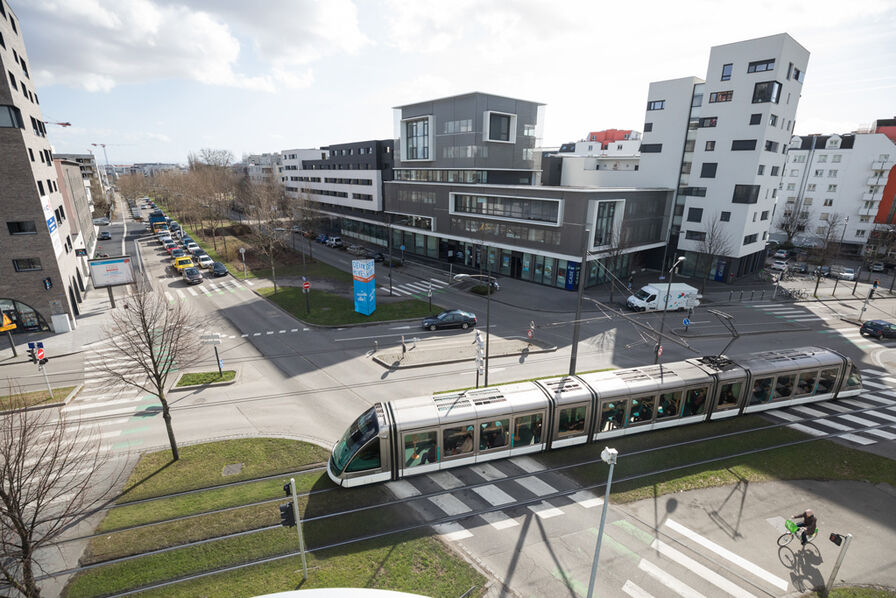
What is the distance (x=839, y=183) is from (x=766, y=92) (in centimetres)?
3838

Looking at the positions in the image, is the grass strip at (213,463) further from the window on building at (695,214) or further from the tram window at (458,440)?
the window on building at (695,214)

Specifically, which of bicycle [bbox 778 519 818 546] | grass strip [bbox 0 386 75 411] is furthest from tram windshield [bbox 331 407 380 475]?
grass strip [bbox 0 386 75 411]

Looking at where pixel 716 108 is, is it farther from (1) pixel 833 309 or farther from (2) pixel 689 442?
(2) pixel 689 442

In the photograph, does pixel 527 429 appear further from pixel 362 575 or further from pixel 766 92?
pixel 766 92

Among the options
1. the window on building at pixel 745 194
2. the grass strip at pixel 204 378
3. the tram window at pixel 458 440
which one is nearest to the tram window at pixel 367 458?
the tram window at pixel 458 440

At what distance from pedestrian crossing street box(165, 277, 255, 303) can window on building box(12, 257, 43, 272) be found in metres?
9.81

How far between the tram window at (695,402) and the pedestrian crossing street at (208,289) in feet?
133

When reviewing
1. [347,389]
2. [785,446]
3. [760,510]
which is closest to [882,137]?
[785,446]

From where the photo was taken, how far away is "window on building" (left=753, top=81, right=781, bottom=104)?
136 feet

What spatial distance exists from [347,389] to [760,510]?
61.9 ft

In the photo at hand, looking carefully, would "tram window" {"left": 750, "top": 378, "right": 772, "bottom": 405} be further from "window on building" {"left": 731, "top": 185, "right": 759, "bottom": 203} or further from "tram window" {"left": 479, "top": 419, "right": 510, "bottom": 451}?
"window on building" {"left": 731, "top": 185, "right": 759, "bottom": 203}

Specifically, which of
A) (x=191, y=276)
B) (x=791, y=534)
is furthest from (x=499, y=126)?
(x=791, y=534)

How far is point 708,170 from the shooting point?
152 ft

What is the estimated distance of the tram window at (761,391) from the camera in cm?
1989
